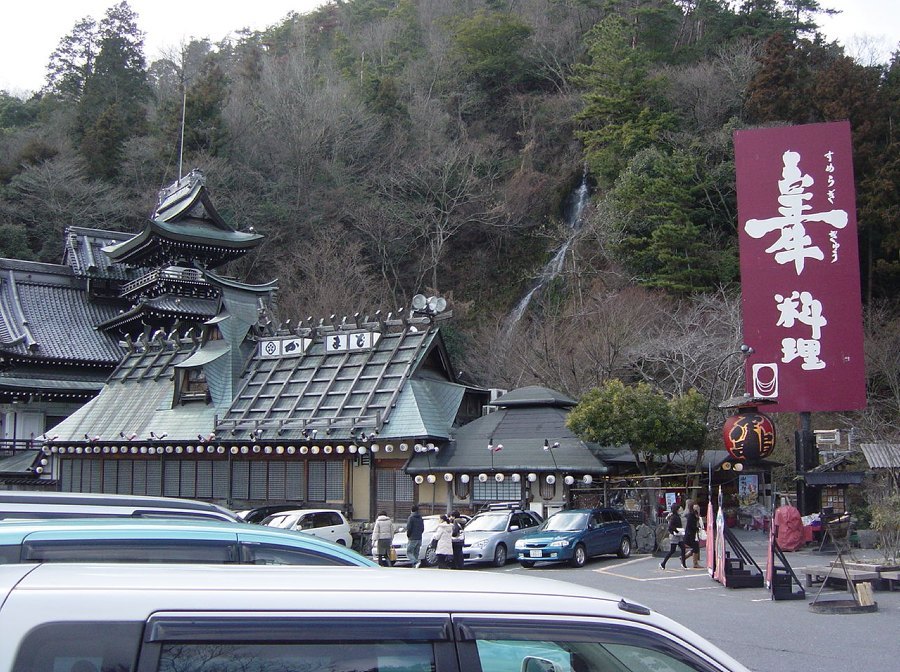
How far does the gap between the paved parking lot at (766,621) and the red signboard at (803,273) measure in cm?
789

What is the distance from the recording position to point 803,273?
25.4m

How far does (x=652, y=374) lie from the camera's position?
125ft

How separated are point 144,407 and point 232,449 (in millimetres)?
5806

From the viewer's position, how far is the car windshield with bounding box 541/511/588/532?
858 inches

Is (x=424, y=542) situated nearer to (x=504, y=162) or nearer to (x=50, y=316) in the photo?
(x=50, y=316)

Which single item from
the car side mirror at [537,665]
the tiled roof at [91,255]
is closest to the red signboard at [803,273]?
the car side mirror at [537,665]

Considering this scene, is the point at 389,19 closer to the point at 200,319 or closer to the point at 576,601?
the point at 200,319

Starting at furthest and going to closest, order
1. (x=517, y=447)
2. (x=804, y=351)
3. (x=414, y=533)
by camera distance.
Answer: (x=517, y=447) < (x=804, y=351) < (x=414, y=533)

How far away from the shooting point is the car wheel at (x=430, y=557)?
2131 cm

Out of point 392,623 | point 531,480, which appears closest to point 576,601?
point 392,623

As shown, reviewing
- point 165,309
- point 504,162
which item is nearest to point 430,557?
point 165,309

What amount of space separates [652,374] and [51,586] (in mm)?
36631

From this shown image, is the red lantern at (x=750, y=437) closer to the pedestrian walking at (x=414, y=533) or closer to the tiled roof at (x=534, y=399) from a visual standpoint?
the tiled roof at (x=534, y=399)

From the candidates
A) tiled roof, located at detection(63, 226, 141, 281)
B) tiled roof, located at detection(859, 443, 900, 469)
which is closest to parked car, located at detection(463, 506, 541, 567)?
tiled roof, located at detection(859, 443, 900, 469)
